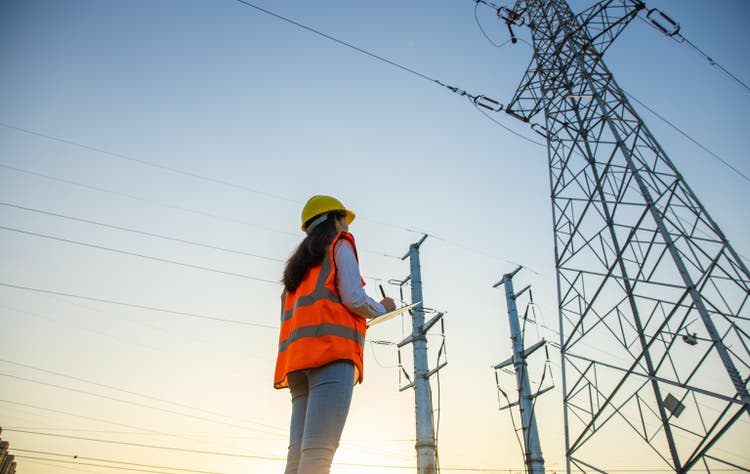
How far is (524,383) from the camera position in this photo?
35.7 ft

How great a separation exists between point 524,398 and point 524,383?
50 cm

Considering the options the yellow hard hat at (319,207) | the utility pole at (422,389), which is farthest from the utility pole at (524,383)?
the yellow hard hat at (319,207)

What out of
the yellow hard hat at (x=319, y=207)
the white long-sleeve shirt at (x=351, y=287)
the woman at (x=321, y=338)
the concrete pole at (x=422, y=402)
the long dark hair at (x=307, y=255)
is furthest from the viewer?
the concrete pole at (x=422, y=402)

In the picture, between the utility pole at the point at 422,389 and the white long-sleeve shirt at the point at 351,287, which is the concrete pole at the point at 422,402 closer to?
the utility pole at the point at 422,389

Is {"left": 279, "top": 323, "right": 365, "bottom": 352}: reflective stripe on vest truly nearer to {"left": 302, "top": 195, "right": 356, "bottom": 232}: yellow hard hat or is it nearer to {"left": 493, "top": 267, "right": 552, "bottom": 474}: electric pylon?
{"left": 302, "top": 195, "right": 356, "bottom": 232}: yellow hard hat

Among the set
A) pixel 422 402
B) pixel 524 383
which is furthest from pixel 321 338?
pixel 524 383

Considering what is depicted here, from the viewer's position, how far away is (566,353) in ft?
17.9

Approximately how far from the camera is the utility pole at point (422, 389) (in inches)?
Result: 331

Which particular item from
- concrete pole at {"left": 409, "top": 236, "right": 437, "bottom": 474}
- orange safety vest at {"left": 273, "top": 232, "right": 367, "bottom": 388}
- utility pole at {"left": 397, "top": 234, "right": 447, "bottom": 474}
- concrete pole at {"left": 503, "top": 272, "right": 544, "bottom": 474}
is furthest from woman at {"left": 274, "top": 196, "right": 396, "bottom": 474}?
concrete pole at {"left": 503, "top": 272, "right": 544, "bottom": 474}

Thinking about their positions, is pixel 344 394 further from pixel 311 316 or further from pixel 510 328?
pixel 510 328

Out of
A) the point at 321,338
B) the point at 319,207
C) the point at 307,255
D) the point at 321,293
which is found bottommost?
the point at 321,338

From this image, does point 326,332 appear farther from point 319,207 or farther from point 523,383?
point 523,383

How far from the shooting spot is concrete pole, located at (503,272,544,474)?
31.1 feet

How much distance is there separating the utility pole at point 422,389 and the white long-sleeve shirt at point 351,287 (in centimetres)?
748
